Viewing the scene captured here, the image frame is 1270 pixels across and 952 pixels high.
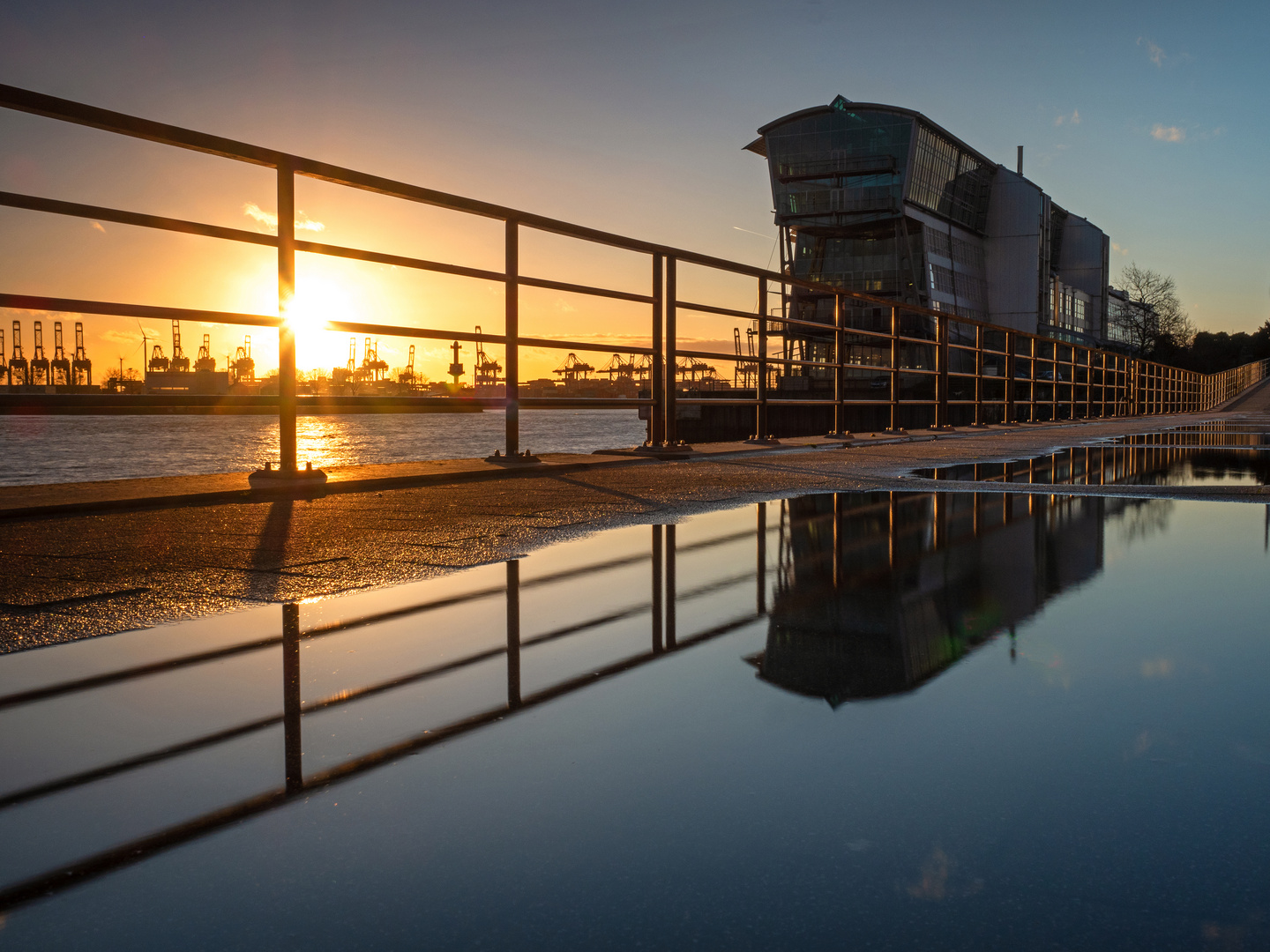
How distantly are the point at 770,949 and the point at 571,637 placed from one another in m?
1.08

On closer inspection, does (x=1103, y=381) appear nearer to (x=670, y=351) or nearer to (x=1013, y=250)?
(x=670, y=351)

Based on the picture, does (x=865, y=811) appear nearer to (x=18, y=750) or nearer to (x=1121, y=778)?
(x=1121, y=778)

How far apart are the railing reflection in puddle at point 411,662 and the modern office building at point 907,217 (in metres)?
52.7

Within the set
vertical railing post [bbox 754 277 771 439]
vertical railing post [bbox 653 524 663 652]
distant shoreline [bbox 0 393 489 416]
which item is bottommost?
vertical railing post [bbox 653 524 663 652]

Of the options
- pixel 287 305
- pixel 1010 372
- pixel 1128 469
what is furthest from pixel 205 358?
pixel 1010 372

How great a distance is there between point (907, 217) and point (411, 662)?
2265 inches

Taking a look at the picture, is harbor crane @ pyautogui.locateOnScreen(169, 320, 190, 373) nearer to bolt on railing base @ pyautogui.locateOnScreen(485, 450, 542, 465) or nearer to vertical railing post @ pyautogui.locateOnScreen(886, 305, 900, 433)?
bolt on railing base @ pyautogui.locateOnScreen(485, 450, 542, 465)

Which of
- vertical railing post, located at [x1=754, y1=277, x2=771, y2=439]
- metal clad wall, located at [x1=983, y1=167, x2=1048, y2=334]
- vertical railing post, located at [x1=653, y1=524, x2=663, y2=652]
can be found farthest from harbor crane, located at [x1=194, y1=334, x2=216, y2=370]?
metal clad wall, located at [x1=983, y1=167, x2=1048, y2=334]

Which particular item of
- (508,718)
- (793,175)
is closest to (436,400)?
(508,718)

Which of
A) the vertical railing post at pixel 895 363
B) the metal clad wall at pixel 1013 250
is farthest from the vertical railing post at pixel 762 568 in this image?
the metal clad wall at pixel 1013 250

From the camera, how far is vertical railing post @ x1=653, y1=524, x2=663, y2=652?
6.05ft

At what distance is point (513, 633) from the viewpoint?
1872mm

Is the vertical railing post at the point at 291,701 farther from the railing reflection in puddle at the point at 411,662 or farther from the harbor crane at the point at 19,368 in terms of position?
the harbor crane at the point at 19,368

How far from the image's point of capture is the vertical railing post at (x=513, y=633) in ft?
4.90
